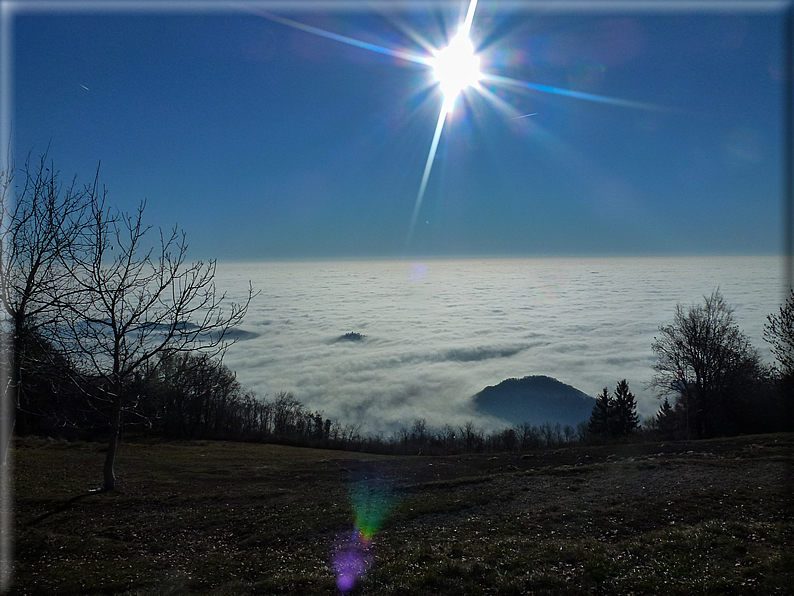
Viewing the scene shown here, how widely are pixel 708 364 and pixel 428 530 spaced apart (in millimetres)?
34437

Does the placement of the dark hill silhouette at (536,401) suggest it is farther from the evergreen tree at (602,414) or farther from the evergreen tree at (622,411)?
the evergreen tree at (622,411)

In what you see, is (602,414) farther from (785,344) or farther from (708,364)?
(785,344)

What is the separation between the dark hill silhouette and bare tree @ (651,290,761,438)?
291ft

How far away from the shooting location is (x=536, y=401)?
130750 mm

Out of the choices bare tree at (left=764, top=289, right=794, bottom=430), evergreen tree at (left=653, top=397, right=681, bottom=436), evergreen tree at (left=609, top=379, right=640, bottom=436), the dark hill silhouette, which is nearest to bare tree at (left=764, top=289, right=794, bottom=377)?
bare tree at (left=764, top=289, right=794, bottom=430)

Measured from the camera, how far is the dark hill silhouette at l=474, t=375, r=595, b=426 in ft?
409

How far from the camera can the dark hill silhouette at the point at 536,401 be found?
125 metres

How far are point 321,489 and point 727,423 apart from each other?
35065 mm

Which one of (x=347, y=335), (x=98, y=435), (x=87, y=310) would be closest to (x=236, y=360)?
(x=347, y=335)

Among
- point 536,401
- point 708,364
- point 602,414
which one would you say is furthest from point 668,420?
point 536,401

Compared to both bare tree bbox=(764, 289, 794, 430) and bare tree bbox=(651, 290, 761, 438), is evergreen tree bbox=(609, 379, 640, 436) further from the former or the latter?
bare tree bbox=(764, 289, 794, 430)

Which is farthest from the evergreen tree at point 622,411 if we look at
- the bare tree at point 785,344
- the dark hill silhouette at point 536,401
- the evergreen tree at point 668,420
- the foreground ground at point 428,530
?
the dark hill silhouette at point 536,401

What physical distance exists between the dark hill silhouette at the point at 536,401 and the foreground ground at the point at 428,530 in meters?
109

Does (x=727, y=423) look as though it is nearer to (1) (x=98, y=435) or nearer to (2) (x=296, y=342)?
(1) (x=98, y=435)
